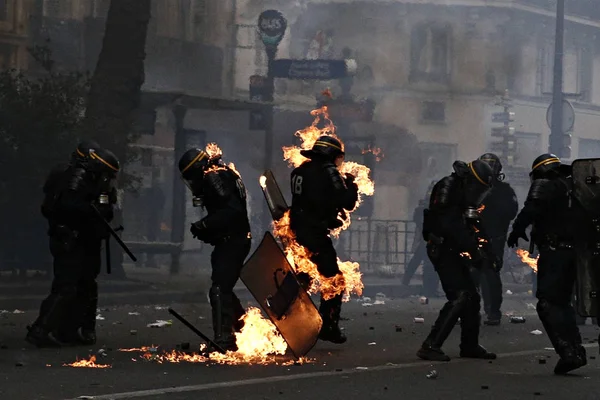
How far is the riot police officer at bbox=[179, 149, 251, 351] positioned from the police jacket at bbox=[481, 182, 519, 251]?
5580mm

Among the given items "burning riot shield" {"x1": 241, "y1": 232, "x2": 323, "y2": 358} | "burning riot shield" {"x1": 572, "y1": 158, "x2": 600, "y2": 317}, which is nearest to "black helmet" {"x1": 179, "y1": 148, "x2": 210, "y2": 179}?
"burning riot shield" {"x1": 241, "y1": 232, "x2": 323, "y2": 358}

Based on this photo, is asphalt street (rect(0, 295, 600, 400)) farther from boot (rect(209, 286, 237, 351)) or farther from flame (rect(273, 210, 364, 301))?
flame (rect(273, 210, 364, 301))

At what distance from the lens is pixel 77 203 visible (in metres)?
12.4

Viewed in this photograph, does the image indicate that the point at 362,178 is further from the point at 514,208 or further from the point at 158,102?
the point at 158,102

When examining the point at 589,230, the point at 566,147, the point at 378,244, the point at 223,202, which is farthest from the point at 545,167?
the point at 566,147

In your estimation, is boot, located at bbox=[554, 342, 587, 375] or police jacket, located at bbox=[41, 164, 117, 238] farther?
police jacket, located at bbox=[41, 164, 117, 238]

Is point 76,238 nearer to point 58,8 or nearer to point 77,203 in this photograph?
point 77,203

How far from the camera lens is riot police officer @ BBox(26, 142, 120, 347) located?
40.7 ft

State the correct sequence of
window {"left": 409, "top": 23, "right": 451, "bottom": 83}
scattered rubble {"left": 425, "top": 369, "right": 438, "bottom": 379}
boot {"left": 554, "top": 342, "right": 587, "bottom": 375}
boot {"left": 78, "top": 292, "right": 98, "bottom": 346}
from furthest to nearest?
window {"left": 409, "top": 23, "right": 451, "bottom": 83} → boot {"left": 78, "top": 292, "right": 98, "bottom": 346} → boot {"left": 554, "top": 342, "right": 587, "bottom": 375} → scattered rubble {"left": 425, "top": 369, "right": 438, "bottom": 379}

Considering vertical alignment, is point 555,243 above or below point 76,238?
above

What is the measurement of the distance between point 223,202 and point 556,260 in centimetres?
254

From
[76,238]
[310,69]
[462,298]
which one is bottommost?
[462,298]

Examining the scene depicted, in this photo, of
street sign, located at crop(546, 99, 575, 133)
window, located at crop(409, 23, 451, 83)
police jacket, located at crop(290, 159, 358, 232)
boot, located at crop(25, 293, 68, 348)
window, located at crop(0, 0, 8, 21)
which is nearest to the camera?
police jacket, located at crop(290, 159, 358, 232)

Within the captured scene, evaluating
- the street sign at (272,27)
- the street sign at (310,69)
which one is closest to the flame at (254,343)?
the street sign at (310,69)
